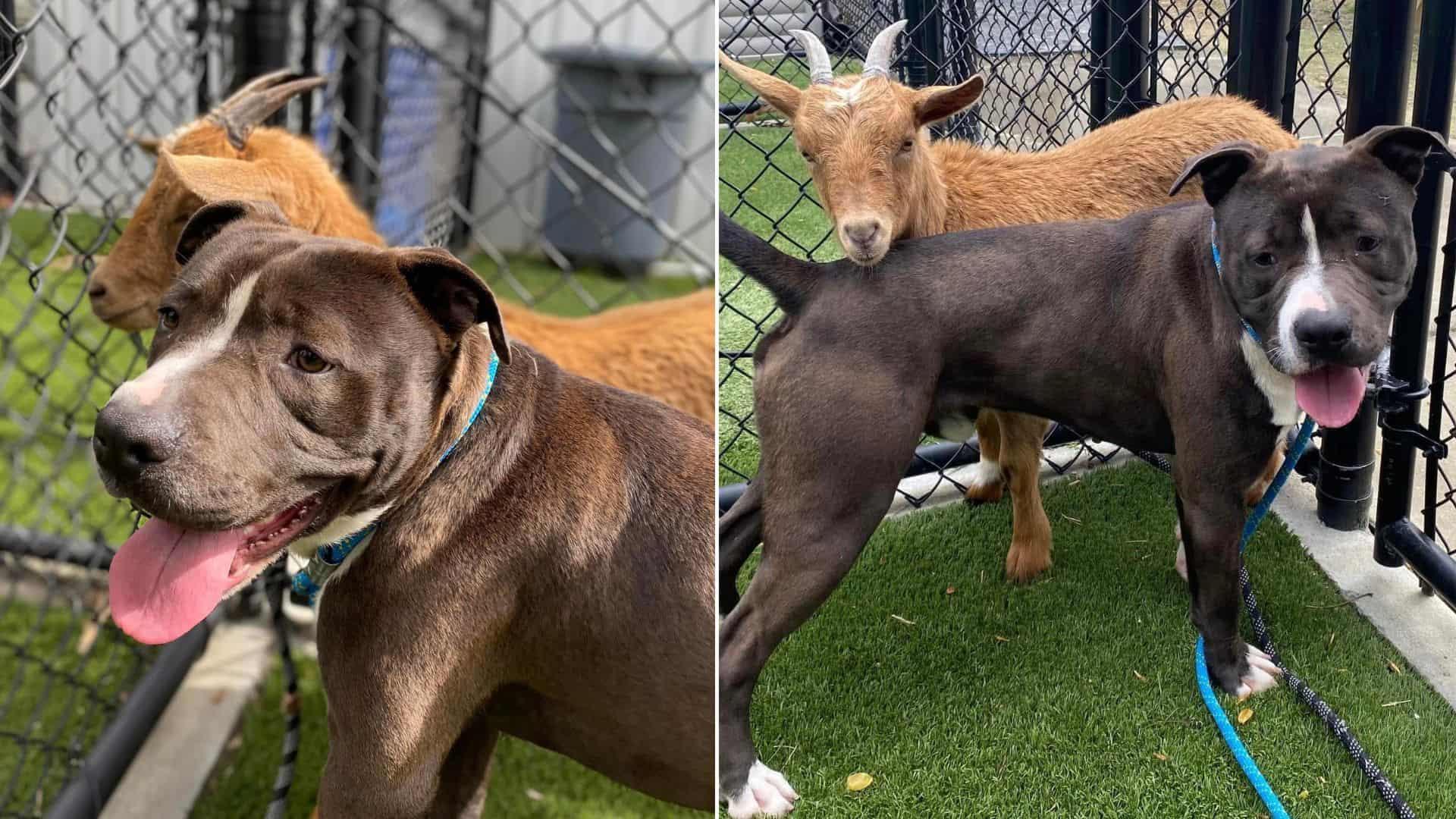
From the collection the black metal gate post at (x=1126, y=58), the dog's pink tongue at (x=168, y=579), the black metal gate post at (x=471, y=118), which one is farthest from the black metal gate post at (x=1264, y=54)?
the black metal gate post at (x=471, y=118)

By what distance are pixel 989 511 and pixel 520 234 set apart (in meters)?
4.12

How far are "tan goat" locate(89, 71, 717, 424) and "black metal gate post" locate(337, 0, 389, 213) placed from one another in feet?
3.66

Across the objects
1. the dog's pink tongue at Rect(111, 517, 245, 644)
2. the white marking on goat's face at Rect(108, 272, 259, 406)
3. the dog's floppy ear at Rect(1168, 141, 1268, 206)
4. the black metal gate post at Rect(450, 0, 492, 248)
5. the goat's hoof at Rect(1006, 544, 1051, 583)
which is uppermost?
the white marking on goat's face at Rect(108, 272, 259, 406)

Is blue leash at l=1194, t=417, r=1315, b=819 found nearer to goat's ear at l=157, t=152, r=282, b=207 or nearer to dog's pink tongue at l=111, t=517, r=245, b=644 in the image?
dog's pink tongue at l=111, t=517, r=245, b=644

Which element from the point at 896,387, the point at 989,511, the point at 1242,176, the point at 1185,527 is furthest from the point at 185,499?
the point at 989,511

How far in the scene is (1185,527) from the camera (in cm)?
238

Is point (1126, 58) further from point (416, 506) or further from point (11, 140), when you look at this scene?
point (11, 140)

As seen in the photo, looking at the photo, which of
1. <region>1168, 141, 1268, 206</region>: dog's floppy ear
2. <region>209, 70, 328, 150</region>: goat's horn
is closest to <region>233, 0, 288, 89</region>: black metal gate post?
<region>209, 70, 328, 150</region>: goat's horn

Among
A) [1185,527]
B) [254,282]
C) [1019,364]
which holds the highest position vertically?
[254,282]

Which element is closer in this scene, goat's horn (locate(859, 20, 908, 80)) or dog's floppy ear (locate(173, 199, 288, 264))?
dog's floppy ear (locate(173, 199, 288, 264))

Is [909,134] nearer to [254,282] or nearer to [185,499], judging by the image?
[254,282]

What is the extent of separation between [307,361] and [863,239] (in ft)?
3.57

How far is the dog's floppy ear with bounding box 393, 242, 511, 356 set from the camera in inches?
55.7

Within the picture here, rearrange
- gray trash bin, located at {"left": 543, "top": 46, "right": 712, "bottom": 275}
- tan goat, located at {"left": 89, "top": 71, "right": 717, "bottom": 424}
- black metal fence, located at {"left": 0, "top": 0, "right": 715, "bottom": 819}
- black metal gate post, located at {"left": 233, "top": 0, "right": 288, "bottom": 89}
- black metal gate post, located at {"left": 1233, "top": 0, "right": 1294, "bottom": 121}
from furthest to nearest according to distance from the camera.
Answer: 1. gray trash bin, located at {"left": 543, "top": 46, "right": 712, "bottom": 275}
2. black metal gate post, located at {"left": 233, "top": 0, "right": 288, "bottom": 89}
3. black metal fence, located at {"left": 0, "top": 0, "right": 715, "bottom": 819}
4. black metal gate post, located at {"left": 1233, "top": 0, "right": 1294, "bottom": 121}
5. tan goat, located at {"left": 89, "top": 71, "right": 717, "bottom": 424}
